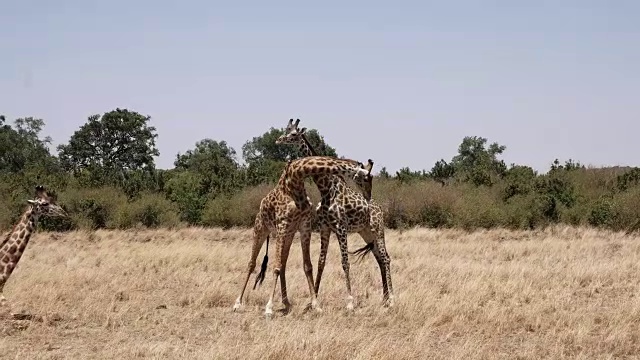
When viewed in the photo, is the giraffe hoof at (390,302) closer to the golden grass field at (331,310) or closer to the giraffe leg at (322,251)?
the golden grass field at (331,310)

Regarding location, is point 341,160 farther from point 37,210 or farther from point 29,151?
point 29,151

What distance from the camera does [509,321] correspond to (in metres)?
8.81

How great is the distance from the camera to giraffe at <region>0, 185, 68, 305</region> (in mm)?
9672

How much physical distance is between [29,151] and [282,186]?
141ft

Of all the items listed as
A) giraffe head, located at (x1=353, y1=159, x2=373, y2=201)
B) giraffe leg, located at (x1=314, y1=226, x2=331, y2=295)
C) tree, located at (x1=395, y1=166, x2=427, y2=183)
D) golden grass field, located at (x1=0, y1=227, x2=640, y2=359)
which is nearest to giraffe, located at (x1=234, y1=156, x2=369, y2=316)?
giraffe head, located at (x1=353, y1=159, x2=373, y2=201)

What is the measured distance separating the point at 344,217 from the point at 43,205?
15.1 feet

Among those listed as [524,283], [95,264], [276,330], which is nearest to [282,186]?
[276,330]

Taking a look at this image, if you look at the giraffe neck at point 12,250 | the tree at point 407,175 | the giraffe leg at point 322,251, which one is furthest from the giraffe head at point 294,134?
the tree at point 407,175

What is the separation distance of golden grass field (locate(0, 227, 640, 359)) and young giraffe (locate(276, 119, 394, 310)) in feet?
1.70

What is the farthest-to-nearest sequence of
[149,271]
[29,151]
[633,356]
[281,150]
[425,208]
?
[281,150] < [29,151] < [425,208] < [149,271] < [633,356]

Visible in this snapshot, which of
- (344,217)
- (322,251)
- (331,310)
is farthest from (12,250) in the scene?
(344,217)

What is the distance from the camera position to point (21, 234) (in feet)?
32.6

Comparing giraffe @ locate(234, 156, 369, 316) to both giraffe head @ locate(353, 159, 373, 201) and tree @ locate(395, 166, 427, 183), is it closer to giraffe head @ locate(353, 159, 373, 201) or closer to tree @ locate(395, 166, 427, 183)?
giraffe head @ locate(353, 159, 373, 201)

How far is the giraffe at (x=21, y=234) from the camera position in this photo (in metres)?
9.67
